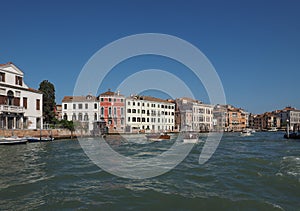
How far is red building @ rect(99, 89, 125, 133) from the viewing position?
51625mm

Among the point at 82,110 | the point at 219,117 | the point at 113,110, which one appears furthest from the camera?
the point at 219,117

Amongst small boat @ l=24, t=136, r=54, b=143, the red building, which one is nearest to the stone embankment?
small boat @ l=24, t=136, r=54, b=143

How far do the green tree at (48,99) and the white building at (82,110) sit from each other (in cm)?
826

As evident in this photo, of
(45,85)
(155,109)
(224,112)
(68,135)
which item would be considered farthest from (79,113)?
(224,112)

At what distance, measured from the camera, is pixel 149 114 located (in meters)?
59.2

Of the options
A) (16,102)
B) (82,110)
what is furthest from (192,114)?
(16,102)

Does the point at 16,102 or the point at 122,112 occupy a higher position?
the point at 16,102

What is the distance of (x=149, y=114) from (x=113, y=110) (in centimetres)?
986

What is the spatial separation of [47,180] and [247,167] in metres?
7.99

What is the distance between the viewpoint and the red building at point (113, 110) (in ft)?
169

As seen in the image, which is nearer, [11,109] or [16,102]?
[11,109]

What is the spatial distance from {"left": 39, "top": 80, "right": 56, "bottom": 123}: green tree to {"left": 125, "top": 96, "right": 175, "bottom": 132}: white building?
15920mm

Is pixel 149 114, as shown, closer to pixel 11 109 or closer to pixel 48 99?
pixel 48 99

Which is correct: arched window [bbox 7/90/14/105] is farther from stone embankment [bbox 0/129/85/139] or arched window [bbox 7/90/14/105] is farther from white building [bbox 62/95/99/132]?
white building [bbox 62/95/99/132]
